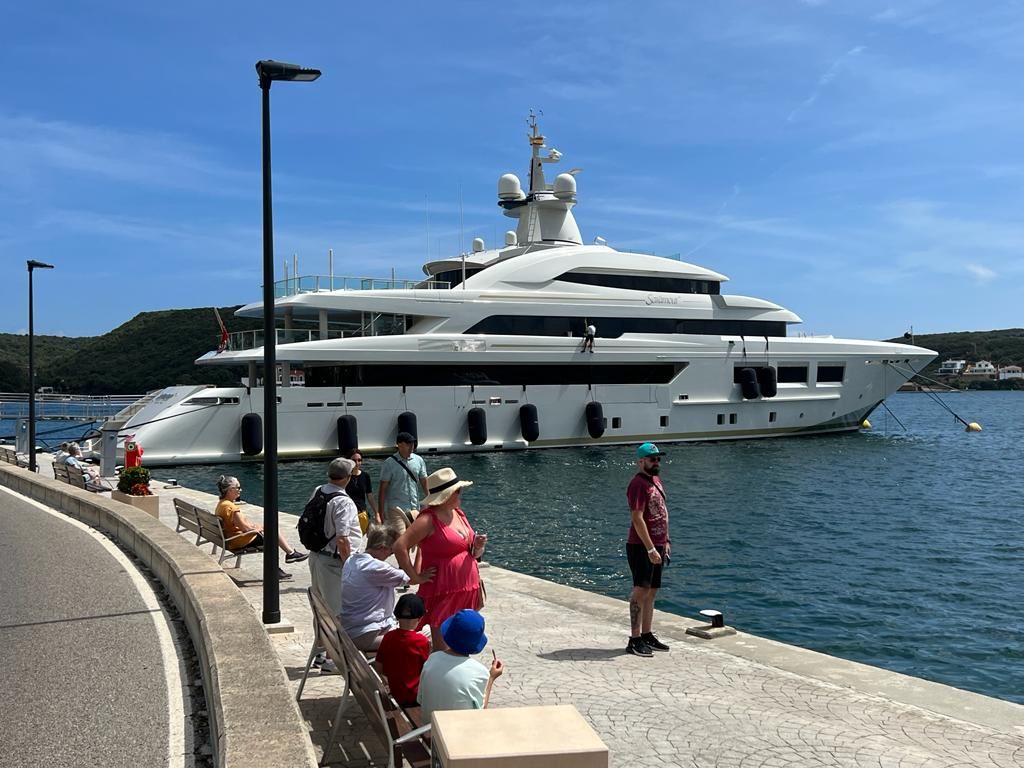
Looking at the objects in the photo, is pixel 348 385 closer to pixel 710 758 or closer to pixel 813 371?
pixel 813 371

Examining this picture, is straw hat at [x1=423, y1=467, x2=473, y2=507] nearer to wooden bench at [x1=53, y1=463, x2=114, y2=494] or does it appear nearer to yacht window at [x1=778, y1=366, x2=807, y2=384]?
wooden bench at [x1=53, y1=463, x2=114, y2=494]

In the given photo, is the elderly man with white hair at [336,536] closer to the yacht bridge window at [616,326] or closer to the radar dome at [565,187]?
the yacht bridge window at [616,326]

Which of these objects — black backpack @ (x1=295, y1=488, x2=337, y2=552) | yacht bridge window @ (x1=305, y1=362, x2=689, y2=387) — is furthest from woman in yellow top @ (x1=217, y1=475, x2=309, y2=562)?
yacht bridge window @ (x1=305, y1=362, x2=689, y2=387)

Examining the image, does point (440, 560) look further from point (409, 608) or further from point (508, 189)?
point (508, 189)

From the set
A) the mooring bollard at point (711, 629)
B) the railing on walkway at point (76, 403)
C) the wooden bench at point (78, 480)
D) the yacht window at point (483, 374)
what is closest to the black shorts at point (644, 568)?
the mooring bollard at point (711, 629)

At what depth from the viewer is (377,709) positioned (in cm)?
374

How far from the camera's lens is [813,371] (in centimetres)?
3416

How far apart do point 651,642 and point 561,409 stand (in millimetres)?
22666

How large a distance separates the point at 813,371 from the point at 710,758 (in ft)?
104

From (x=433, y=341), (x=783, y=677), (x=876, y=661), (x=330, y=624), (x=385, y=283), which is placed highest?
(x=385, y=283)

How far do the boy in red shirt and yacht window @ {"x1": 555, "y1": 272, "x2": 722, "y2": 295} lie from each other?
85.7 feet

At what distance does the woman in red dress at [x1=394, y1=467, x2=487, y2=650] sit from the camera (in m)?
4.97

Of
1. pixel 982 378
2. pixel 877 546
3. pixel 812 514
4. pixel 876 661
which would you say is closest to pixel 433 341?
pixel 812 514

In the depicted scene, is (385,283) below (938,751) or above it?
above
